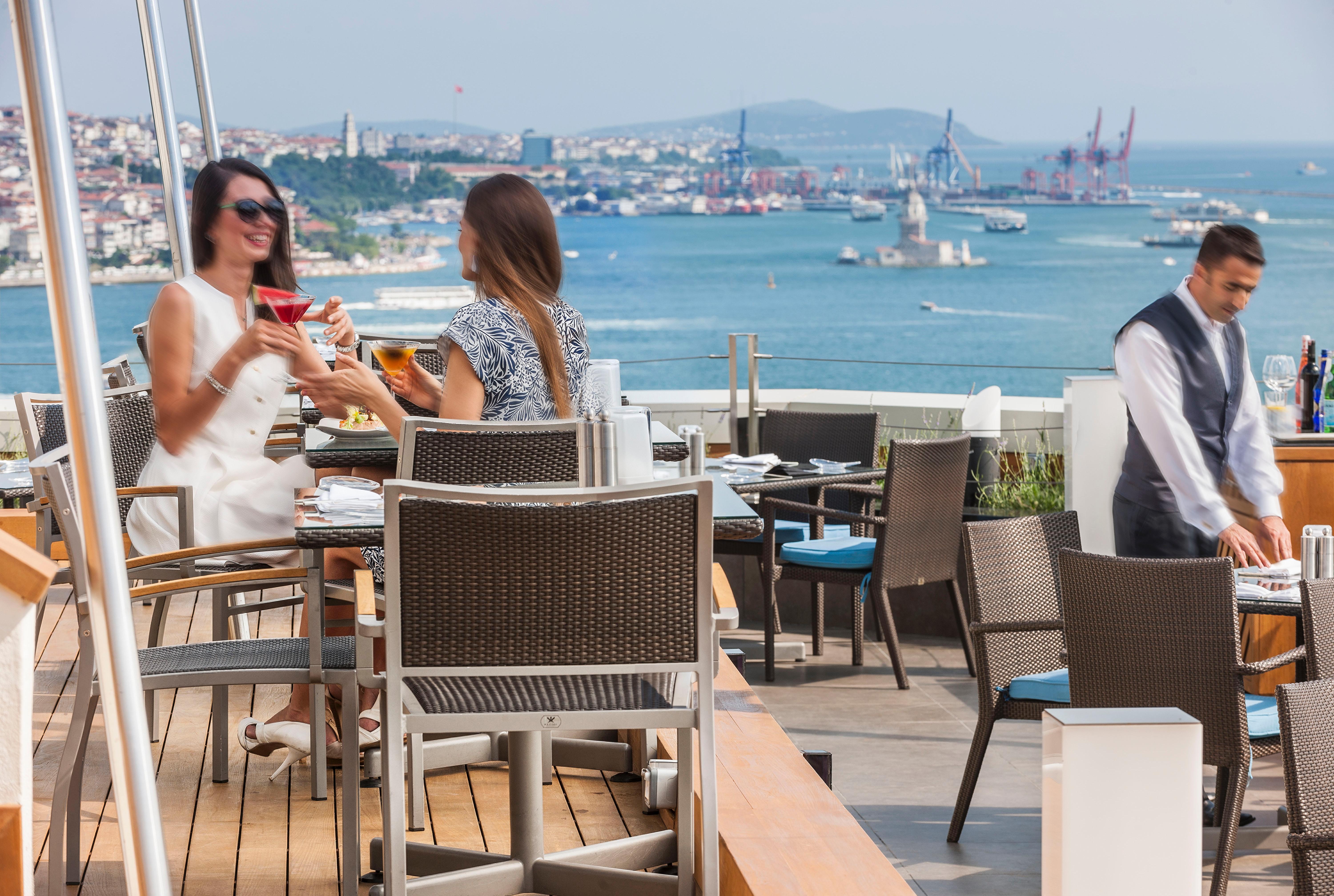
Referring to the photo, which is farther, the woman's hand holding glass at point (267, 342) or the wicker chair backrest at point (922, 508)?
the wicker chair backrest at point (922, 508)

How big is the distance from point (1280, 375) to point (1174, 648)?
7.88 feet

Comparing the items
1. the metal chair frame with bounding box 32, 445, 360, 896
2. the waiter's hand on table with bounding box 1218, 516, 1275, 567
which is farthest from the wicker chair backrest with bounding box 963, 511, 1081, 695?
the metal chair frame with bounding box 32, 445, 360, 896

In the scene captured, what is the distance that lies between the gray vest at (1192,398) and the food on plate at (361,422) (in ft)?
6.71

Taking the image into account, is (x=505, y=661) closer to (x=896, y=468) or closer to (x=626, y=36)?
(x=896, y=468)

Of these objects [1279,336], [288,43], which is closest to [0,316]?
[288,43]

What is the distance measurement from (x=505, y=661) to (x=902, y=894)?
0.76m

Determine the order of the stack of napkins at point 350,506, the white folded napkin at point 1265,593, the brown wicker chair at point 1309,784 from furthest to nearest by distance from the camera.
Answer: the white folded napkin at point 1265,593 < the stack of napkins at point 350,506 < the brown wicker chair at point 1309,784

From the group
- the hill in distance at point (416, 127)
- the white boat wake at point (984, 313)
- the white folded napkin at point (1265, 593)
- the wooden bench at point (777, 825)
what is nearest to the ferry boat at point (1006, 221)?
the white boat wake at point (984, 313)

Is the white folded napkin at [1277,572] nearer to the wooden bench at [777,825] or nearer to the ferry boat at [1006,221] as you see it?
the wooden bench at [777,825]

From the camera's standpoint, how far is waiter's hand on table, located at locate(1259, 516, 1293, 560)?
3791 mm

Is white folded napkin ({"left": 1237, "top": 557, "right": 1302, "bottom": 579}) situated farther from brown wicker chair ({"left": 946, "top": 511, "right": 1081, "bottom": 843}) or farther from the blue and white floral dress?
the blue and white floral dress

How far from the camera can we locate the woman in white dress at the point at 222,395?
323 cm

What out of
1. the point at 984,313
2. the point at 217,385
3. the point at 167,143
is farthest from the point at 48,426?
the point at 984,313

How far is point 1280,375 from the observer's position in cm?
496
